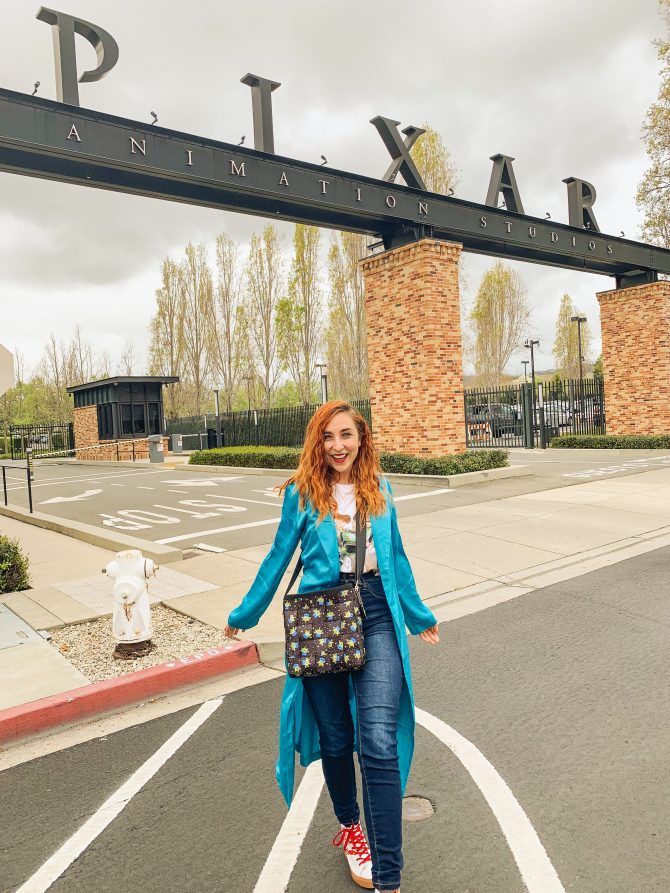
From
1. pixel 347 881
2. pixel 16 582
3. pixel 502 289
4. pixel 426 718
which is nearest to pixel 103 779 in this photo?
pixel 347 881

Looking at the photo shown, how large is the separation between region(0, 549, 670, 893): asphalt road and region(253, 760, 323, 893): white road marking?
41 millimetres

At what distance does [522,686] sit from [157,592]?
401 cm

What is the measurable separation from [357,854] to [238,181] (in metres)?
11.8

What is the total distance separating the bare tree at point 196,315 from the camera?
Answer: 43094 mm

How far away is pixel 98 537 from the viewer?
397 inches

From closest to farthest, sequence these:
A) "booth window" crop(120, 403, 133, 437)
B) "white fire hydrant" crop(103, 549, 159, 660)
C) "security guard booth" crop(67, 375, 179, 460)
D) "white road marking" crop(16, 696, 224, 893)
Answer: "white road marking" crop(16, 696, 224, 893) < "white fire hydrant" crop(103, 549, 159, 660) < "security guard booth" crop(67, 375, 179, 460) < "booth window" crop(120, 403, 133, 437)

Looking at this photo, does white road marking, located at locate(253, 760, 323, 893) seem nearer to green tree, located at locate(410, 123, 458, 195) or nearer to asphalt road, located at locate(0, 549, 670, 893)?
asphalt road, located at locate(0, 549, 670, 893)

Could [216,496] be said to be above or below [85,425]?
below

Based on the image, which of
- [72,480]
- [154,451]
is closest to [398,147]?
[72,480]

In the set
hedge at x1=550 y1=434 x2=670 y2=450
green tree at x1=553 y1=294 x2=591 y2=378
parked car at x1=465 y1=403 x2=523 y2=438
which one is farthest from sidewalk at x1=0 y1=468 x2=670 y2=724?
green tree at x1=553 y1=294 x2=591 y2=378

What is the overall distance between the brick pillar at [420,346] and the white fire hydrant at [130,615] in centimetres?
1041

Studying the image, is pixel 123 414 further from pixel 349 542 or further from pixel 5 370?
pixel 349 542

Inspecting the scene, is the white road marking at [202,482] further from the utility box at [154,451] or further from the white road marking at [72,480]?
the utility box at [154,451]

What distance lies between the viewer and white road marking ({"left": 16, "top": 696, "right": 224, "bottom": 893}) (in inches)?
107
